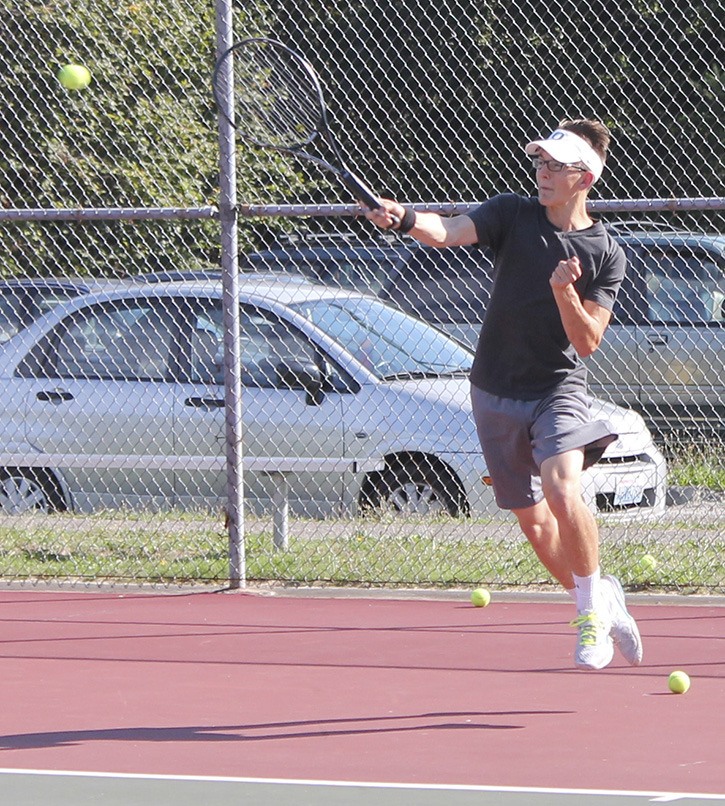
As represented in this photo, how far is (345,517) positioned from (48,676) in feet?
9.32

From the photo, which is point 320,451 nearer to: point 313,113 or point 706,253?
point 313,113

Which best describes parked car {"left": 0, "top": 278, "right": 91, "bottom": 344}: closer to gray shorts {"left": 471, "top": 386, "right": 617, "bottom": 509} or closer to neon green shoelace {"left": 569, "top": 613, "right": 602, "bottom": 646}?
gray shorts {"left": 471, "top": 386, "right": 617, "bottom": 509}

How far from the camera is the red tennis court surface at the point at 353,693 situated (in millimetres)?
4668

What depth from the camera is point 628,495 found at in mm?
8805

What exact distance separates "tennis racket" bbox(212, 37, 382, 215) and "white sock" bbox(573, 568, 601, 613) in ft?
5.07

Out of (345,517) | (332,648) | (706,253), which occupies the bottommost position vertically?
(332,648)

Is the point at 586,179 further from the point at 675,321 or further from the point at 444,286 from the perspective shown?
the point at 444,286

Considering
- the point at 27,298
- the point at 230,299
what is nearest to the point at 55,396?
the point at 27,298

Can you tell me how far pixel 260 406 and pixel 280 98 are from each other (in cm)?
273

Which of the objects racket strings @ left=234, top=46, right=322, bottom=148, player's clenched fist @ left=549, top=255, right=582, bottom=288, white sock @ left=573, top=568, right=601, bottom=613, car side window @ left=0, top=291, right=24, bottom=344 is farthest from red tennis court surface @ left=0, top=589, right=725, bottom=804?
car side window @ left=0, top=291, right=24, bottom=344

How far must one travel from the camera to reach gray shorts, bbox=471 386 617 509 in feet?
17.7

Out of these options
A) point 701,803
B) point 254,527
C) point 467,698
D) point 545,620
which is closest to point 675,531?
point 545,620

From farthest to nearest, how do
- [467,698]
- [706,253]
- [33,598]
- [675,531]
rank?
1. [706,253]
2. [675,531]
3. [33,598]
4. [467,698]

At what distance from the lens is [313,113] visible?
20.3 ft
